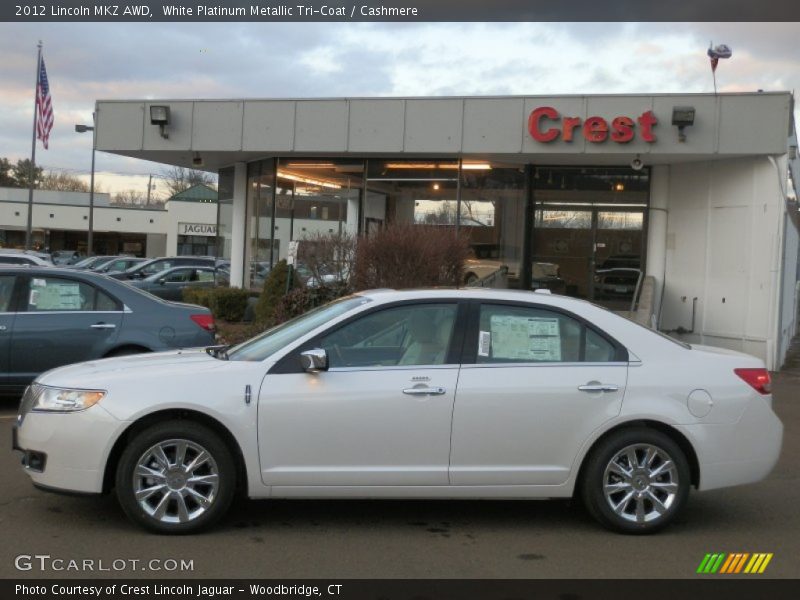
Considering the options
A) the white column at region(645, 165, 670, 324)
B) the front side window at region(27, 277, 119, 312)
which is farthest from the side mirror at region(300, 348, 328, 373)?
the white column at region(645, 165, 670, 324)

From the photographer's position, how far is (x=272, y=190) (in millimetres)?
20250

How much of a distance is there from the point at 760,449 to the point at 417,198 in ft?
45.6

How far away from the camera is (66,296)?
30.0 feet

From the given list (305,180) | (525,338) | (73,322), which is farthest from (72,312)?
(305,180)

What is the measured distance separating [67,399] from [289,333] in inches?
59.0

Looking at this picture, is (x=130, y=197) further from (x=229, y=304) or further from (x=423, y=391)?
(x=423, y=391)

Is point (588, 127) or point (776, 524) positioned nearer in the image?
point (776, 524)

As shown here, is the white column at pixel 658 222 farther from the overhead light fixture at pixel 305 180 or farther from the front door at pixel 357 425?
the front door at pixel 357 425

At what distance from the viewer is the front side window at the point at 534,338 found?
5621 mm

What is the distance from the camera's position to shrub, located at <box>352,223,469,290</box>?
43.6 ft

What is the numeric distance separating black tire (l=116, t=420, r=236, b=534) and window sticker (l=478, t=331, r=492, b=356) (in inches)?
68.5

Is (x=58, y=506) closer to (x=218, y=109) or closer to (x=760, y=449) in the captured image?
(x=760, y=449)
